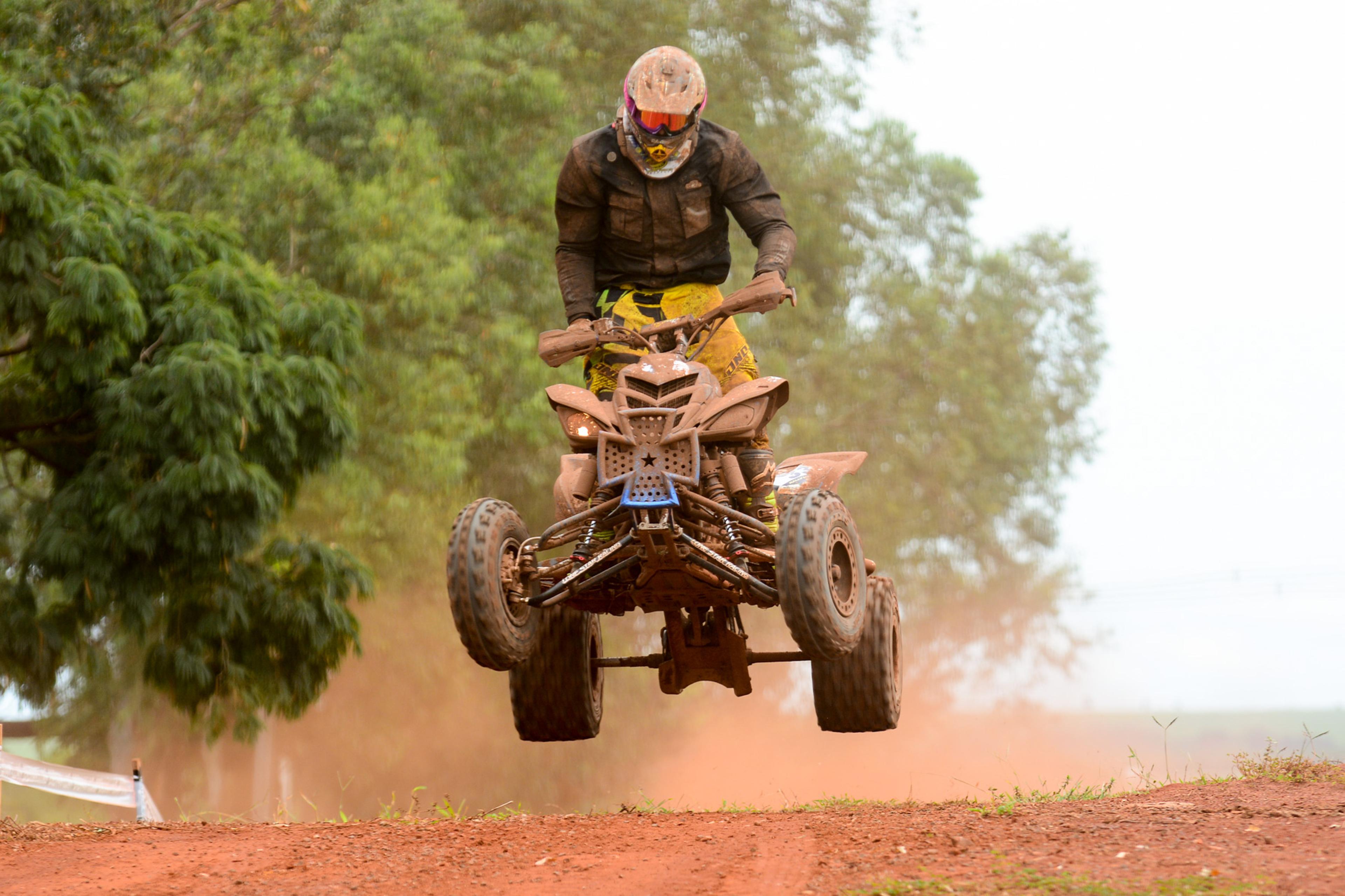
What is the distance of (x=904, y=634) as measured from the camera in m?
35.2

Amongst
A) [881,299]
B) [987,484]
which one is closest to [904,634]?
[987,484]

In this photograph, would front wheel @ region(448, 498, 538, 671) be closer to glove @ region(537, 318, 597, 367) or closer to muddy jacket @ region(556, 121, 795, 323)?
glove @ region(537, 318, 597, 367)

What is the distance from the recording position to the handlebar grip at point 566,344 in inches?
337

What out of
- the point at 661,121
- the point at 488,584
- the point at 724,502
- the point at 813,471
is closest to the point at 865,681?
the point at 813,471

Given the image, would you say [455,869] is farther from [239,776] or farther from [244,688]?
[239,776]

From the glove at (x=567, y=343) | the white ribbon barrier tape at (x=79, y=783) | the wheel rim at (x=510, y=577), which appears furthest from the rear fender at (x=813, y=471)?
the white ribbon barrier tape at (x=79, y=783)

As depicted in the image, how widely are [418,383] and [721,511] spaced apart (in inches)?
494

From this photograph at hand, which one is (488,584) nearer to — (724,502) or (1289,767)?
(724,502)

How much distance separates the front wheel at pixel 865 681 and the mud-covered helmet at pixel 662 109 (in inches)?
119

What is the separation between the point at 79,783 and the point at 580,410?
6.11 meters

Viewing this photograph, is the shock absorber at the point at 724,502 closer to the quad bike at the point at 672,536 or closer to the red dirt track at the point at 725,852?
the quad bike at the point at 672,536

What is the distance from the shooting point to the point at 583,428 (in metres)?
8.09

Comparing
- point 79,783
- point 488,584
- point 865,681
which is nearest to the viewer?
point 488,584

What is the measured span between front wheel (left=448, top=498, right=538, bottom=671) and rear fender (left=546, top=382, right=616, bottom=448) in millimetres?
558
